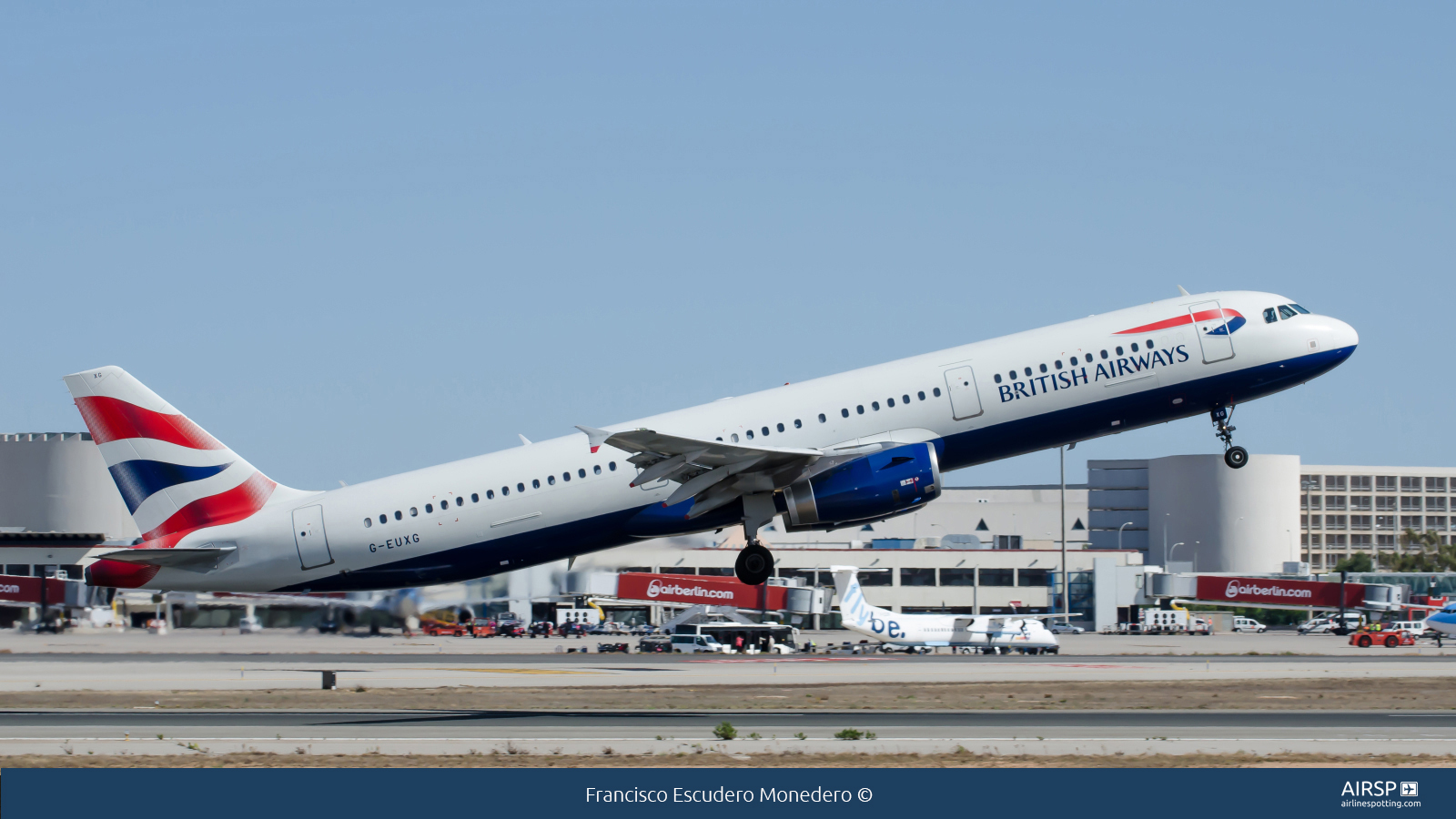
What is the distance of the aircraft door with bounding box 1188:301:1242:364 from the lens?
37.5 metres

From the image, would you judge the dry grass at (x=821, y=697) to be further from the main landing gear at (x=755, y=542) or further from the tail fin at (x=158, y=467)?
the tail fin at (x=158, y=467)

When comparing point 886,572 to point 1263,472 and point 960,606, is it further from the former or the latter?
point 1263,472

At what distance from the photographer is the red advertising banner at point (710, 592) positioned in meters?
84.4

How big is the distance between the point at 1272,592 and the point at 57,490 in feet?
362

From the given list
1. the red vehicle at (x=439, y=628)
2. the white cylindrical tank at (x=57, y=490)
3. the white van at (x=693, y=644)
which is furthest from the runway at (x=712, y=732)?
the white cylindrical tank at (x=57, y=490)

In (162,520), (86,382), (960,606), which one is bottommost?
(960,606)

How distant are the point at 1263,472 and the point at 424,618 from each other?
158439mm

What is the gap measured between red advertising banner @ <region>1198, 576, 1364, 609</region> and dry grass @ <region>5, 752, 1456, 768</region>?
84.5 m

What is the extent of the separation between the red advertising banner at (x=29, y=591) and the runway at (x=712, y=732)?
34.6 metres

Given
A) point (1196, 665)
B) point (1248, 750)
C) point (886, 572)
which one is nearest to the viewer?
point (1248, 750)

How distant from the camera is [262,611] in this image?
5594 cm

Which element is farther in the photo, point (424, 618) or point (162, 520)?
point (424, 618)

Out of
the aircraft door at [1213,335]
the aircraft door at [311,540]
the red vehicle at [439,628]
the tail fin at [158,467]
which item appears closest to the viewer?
the aircraft door at [1213,335]

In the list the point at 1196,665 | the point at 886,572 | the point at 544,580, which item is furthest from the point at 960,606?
the point at 544,580
